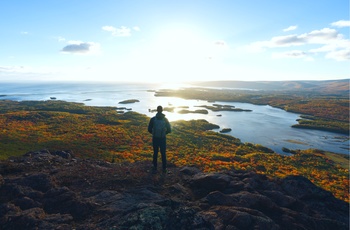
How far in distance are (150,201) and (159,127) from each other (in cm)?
519

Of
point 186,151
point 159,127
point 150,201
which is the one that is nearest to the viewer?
point 150,201

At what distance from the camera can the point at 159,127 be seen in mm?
15734

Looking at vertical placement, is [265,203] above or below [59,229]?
below

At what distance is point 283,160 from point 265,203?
39593 mm

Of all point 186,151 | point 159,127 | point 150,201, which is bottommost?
point 186,151

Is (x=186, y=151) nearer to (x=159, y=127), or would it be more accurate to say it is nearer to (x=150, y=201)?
(x=159, y=127)

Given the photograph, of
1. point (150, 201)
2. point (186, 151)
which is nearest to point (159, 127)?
point (150, 201)

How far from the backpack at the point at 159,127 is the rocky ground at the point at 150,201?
2913mm

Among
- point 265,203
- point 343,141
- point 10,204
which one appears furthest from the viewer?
point 343,141

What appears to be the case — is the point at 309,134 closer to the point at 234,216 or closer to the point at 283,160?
the point at 283,160

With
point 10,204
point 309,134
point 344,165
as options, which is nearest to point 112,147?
point 10,204

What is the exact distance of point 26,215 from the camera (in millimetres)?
10023

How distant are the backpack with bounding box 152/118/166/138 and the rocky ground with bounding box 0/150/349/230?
291cm

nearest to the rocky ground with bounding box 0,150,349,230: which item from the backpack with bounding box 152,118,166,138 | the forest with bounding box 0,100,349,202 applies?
the backpack with bounding box 152,118,166,138
